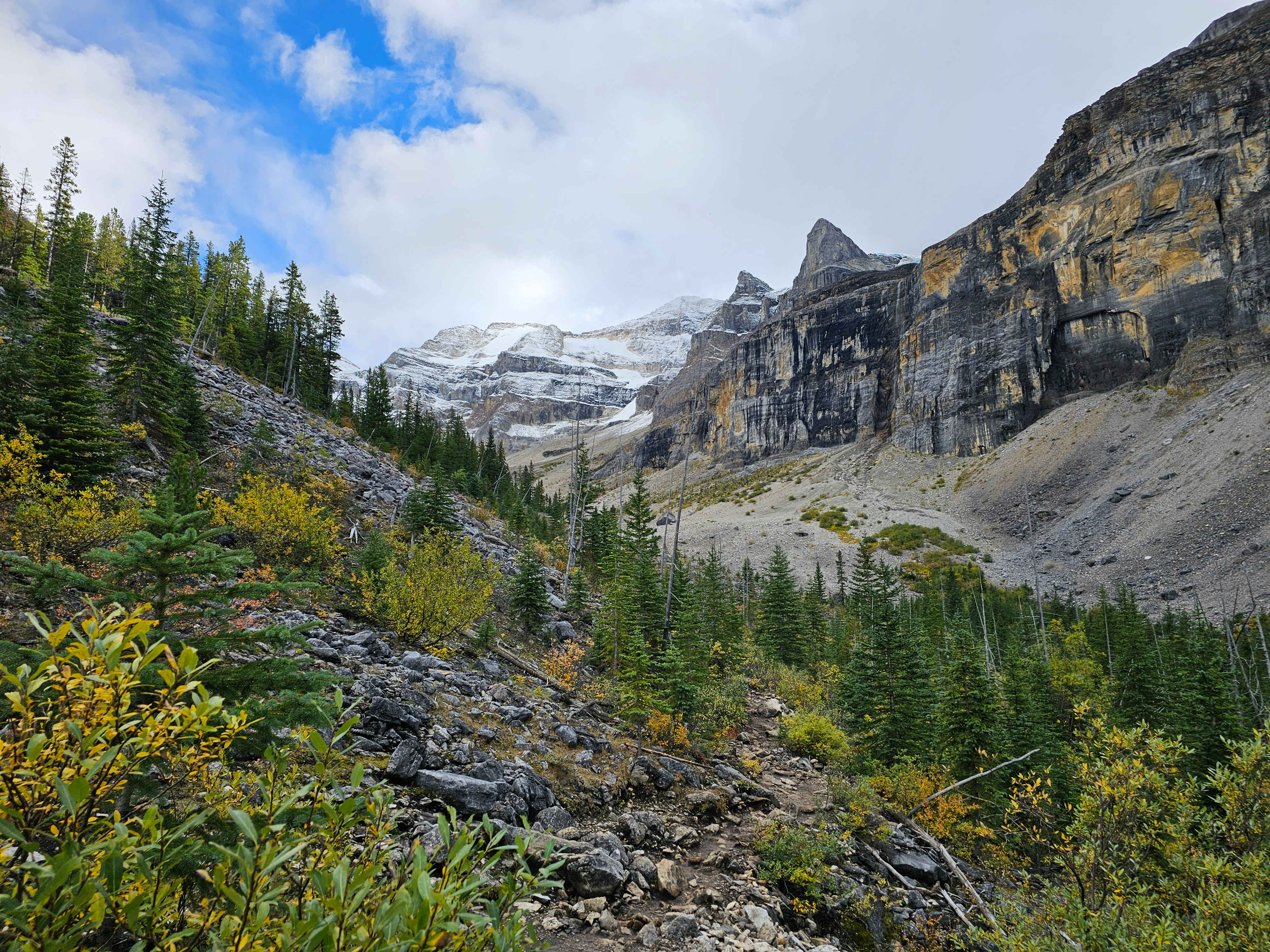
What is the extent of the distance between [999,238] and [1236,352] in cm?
3878

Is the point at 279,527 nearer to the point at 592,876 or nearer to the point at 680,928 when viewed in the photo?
the point at 592,876

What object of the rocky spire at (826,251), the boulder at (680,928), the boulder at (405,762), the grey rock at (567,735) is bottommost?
the boulder at (680,928)

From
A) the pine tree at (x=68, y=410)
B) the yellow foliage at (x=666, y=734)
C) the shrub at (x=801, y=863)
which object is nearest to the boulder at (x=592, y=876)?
the shrub at (x=801, y=863)

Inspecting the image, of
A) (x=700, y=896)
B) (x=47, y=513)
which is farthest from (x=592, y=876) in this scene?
(x=47, y=513)

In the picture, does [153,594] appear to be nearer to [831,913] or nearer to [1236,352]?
[831,913]

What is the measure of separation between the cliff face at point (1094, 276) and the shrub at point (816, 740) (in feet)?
270

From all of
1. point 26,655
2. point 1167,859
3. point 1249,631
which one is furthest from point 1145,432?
point 26,655

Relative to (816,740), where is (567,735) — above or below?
above

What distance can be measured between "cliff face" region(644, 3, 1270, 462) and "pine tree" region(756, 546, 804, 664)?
65313 millimetres

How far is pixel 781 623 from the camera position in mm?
34781

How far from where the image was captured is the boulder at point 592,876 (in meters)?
6.94

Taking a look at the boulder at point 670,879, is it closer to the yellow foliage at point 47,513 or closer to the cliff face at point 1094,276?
the yellow foliage at point 47,513

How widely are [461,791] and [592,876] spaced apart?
2.09m

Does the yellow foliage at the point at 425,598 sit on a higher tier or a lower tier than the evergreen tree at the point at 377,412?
lower
